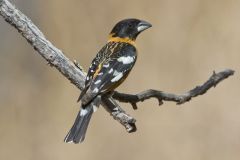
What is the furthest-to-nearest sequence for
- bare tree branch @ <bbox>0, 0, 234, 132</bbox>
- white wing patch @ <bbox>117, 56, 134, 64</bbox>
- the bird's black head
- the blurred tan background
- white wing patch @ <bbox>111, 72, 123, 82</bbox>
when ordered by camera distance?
1. the blurred tan background
2. the bird's black head
3. white wing patch @ <bbox>117, 56, 134, 64</bbox>
4. white wing patch @ <bbox>111, 72, 123, 82</bbox>
5. bare tree branch @ <bbox>0, 0, 234, 132</bbox>

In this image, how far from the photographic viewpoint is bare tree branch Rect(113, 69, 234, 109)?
491 centimetres

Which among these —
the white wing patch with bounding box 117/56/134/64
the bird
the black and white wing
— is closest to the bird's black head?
the bird

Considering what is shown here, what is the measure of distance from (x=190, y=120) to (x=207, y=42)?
2.90 ft

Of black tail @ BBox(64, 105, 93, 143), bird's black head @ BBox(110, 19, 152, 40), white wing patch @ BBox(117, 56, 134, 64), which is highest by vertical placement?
bird's black head @ BBox(110, 19, 152, 40)

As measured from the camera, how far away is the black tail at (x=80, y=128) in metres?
5.18

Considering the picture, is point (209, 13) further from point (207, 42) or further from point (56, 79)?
point (56, 79)

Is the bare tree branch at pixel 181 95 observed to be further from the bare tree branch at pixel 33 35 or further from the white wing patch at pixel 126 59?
the white wing patch at pixel 126 59

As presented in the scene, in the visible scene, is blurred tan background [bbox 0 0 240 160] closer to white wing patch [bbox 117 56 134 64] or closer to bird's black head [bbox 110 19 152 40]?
bird's black head [bbox 110 19 152 40]

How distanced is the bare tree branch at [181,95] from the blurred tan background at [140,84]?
12.6 ft

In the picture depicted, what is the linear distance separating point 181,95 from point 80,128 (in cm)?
67

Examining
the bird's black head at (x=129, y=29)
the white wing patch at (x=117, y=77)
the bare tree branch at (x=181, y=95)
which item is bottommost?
the bare tree branch at (x=181, y=95)

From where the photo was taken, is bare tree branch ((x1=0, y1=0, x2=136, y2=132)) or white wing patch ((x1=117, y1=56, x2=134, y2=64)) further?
white wing patch ((x1=117, y1=56, x2=134, y2=64))

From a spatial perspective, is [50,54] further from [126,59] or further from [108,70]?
[126,59]

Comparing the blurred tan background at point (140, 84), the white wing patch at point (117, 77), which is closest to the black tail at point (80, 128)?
the white wing patch at point (117, 77)
